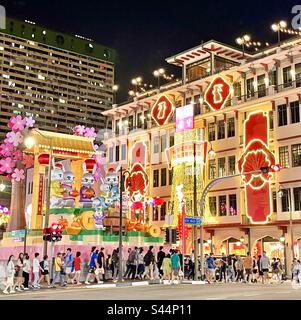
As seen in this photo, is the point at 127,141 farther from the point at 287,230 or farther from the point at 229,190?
the point at 287,230

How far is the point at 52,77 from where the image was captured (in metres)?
124

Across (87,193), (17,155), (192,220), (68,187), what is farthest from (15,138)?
(192,220)

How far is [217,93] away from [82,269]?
24378 mm

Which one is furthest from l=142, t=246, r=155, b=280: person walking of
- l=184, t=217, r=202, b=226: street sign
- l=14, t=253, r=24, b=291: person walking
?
l=14, t=253, r=24, b=291: person walking

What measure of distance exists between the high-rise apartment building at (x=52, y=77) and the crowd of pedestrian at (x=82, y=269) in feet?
286

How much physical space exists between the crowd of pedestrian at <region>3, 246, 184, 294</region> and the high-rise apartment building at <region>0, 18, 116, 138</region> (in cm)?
8731

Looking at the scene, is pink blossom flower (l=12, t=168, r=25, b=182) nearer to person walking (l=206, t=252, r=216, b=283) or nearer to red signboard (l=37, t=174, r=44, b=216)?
red signboard (l=37, t=174, r=44, b=216)

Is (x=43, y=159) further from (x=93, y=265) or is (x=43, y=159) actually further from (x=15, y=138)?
(x=93, y=265)

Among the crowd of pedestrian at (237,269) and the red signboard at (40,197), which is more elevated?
the red signboard at (40,197)

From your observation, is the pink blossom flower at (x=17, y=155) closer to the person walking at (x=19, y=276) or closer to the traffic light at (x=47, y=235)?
the traffic light at (x=47, y=235)

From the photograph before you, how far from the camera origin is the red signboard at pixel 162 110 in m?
51.9

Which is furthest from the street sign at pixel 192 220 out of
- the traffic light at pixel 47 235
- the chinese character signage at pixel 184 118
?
the chinese character signage at pixel 184 118
